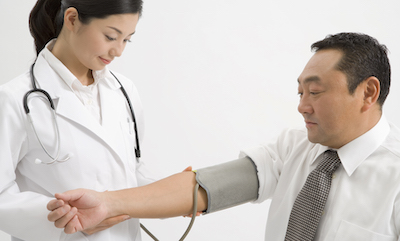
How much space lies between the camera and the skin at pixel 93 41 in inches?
59.8

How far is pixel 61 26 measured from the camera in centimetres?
160

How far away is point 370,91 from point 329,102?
0.14m

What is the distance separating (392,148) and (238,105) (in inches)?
54.8

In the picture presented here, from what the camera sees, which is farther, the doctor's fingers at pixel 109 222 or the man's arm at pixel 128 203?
the doctor's fingers at pixel 109 222

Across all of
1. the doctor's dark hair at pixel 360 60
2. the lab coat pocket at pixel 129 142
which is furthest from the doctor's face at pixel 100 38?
the doctor's dark hair at pixel 360 60

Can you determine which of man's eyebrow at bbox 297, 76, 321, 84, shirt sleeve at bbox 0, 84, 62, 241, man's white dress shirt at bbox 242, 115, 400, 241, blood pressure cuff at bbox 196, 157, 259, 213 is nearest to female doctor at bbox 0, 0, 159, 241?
shirt sleeve at bbox 0, 84, 62, 241

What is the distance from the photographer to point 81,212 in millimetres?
1491

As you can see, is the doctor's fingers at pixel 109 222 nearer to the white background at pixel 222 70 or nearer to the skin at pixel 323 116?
the skin at pixel 323 116

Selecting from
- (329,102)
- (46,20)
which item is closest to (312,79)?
(329,102)

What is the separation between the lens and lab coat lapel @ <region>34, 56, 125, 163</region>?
4.97ft

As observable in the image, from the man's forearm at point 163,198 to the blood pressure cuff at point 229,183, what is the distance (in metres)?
0.04

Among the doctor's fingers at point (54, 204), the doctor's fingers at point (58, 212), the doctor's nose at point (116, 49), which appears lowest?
the doctor's fingers at point (58, 212)

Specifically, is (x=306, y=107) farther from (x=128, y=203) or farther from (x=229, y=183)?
(x=128, y=203)

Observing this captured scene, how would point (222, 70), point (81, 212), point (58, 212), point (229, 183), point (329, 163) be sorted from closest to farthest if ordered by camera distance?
point (58, 212), point (81, 212), point (329, 163), point (229, 183), point (222, 70)
